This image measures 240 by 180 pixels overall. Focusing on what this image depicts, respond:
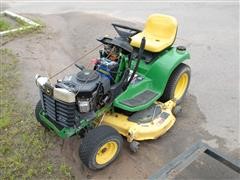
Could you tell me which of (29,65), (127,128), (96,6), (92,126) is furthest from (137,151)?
(96,6)

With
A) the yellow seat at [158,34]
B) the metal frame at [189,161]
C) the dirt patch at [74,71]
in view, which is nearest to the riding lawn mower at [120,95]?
the yellow seat at [158,34]

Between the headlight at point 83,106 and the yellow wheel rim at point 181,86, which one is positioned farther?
the yellow wheel rim at point 181,86

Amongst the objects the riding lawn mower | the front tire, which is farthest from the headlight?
the front tire

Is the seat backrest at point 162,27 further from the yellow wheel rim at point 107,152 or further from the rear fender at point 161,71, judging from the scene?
the yellow wheel rim at point 107,152

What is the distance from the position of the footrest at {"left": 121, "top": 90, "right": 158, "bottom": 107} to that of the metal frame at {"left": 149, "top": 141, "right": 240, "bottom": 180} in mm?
755

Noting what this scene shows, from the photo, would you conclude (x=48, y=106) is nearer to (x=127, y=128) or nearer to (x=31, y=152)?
(x=31, y=152)

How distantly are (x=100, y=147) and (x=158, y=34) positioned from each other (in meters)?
1.81

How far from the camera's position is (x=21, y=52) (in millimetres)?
6328

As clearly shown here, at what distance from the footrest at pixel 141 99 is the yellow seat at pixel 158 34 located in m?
0.53

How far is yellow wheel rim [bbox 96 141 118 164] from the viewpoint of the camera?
3.54m

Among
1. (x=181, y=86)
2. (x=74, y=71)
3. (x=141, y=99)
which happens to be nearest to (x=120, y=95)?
(x=141, y=99)

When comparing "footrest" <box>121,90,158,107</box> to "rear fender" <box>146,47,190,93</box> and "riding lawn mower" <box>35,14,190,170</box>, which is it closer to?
"riding lawn mower" <box>35,14,190,170</box>

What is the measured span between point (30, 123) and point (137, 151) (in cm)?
146

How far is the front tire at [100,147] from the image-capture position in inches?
132
